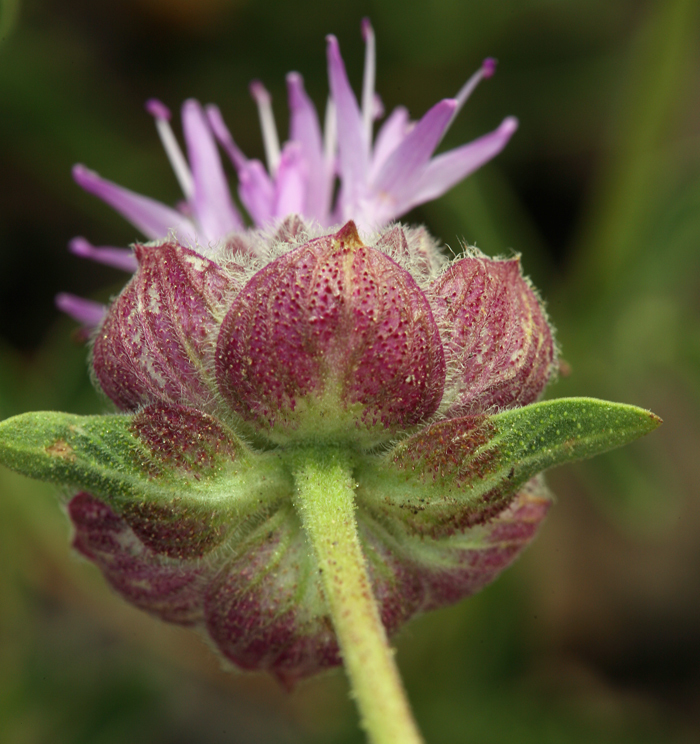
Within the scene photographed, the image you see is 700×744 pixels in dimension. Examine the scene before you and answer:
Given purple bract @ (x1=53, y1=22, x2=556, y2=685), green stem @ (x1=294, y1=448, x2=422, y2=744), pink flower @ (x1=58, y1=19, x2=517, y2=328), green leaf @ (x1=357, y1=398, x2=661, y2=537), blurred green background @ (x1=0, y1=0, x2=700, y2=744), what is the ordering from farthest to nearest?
blurred green background @ (x1=0, y1=0, x2=700, y2=744) < pink flower @ (x1=58, y1=19, x2=517, y2=328) < purple bract @ (x1=53, y1=22, x2=556, y2=685) < green leaf @ (x1=357, y1=398, x2=661, y2=537) < green stem @ (x1=294, y1=448, x2=422, y2=744)

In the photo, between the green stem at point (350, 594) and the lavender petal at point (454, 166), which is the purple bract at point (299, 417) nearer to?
the green stem at point (350, 594)

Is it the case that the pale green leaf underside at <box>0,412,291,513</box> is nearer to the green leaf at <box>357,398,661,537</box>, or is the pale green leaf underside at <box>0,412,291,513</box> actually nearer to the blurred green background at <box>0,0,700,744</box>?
the green leaf at <box>357,398,661,537</box>

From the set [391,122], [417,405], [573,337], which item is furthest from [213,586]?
[573,337]

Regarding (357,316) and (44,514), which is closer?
(357,316)

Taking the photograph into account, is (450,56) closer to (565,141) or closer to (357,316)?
(565,141)

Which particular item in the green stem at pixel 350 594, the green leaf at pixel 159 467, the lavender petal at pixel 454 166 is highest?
the lavender petal at pixel 454 166

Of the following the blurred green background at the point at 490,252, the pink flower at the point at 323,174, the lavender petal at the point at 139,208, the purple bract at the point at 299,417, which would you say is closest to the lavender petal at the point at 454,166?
the pink flower at the point at 323,174

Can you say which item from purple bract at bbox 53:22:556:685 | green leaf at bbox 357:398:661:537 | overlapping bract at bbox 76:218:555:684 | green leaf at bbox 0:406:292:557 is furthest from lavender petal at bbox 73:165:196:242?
green leaf at bbox 357:398:661:537
